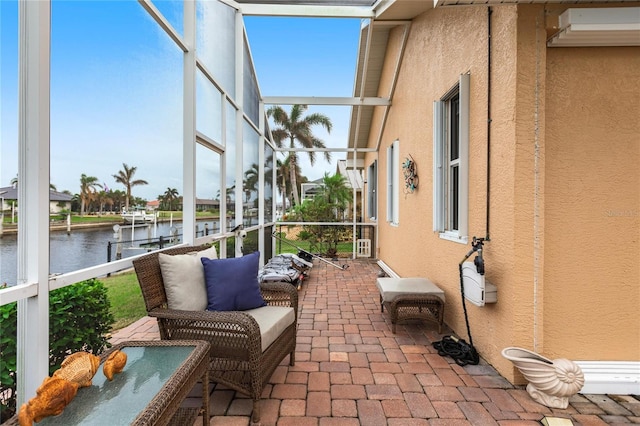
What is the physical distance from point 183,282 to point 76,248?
642mm

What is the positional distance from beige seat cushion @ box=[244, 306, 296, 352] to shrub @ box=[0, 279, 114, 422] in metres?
0.95

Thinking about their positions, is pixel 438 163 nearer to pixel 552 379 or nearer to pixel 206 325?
pixel 552 379

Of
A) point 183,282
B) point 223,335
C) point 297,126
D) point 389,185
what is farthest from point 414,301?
point 297,126

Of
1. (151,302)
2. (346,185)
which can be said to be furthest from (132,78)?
(346,185)

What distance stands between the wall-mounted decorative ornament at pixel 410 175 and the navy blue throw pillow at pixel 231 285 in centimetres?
283

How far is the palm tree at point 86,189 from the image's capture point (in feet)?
6.21

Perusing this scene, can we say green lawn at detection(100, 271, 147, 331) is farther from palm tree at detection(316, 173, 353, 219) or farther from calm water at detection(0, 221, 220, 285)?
palm tree at detection(316, 173, 353, 219)

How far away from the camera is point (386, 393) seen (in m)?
2.14

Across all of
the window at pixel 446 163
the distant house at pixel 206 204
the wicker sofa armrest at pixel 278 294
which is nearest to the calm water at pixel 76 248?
the distant house at pixel 206 204

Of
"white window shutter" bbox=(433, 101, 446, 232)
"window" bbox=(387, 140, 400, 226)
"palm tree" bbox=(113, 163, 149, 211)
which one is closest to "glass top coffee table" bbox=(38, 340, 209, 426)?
"palm tree" bbox=(113, 163, 149, 211)

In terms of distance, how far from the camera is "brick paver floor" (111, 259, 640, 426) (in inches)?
74.1

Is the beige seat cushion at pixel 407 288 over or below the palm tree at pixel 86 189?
below

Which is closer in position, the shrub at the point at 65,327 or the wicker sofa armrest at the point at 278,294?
the shrub at the point at 65,327

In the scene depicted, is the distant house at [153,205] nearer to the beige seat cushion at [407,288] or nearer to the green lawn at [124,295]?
the green lawn at [124,295]
